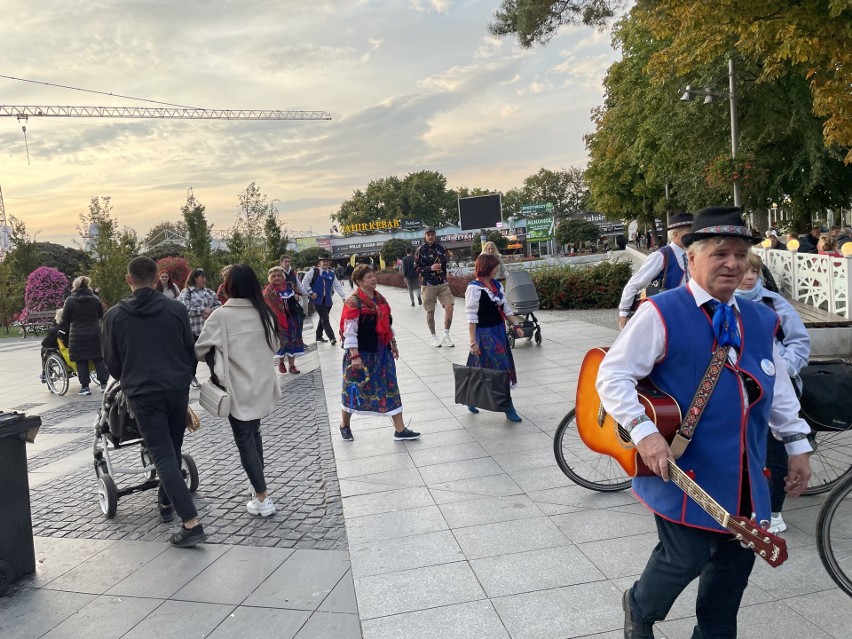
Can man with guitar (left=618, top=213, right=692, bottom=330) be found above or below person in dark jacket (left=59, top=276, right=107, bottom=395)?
above

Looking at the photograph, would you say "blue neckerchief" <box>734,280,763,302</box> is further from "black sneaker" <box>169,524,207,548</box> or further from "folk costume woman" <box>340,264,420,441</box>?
"black sneaker" <box>169,524,207,548</box>

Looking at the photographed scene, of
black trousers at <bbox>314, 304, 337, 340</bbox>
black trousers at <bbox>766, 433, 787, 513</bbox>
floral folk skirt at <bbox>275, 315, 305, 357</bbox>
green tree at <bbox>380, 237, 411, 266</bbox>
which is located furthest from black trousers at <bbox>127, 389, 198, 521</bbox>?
green tree at <bbox>380, 237, 411, 266</bbox>

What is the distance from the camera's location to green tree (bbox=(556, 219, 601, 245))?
6725cm

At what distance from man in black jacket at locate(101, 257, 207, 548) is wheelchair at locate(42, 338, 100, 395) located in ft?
25.6

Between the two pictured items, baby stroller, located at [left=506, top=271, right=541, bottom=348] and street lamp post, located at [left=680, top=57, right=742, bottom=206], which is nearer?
baby stroller, located at [left=506, top=271, right=541, bottom=348]

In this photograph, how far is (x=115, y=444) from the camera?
523cm

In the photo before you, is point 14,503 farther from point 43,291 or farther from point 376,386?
point 43,291

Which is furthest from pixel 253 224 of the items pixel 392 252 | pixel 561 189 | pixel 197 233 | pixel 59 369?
pixel 561 189

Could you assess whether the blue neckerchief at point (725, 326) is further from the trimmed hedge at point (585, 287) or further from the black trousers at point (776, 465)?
the trimmed hedge at point (585, 287)

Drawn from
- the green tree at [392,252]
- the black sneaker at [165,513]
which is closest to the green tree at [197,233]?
the black sneaker at [165,513]

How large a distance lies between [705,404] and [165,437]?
372 centimetres

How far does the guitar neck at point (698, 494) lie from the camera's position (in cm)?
215

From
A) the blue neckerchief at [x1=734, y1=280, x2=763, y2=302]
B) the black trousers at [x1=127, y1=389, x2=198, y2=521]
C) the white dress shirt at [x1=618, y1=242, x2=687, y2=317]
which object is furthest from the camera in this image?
the white dress shirt at [x1=618, y1=242, x2=687, y2=317]

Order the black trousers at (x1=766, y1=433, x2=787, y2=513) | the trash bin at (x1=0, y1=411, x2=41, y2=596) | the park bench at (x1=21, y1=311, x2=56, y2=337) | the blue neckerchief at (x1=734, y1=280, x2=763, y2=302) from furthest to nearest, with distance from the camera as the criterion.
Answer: the park bench at (x1=21, y1=311, x2=56, y2=337) < the trash bin at (x1=0, y1=411, x2=41, y2=596) < the blue neckerchief at (x1=734, y1=280, x2=763, y2=302) < the black trousers at (x1=766, y1=433, x2=787, y2=513)
